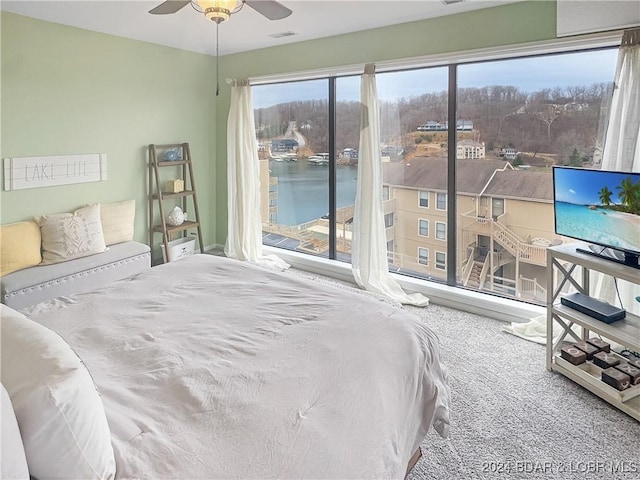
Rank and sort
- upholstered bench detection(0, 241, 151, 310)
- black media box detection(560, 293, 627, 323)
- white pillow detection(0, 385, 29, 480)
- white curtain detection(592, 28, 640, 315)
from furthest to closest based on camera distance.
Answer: upholstered bench detection(0, 241, 151, 310) < white curtain detection(592, 28, 640, 315) < black media box detection(560, 293, 627, 323) < white pillow detection(0, 385, 29, 480)

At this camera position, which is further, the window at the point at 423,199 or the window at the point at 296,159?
the window at the point at 296,159

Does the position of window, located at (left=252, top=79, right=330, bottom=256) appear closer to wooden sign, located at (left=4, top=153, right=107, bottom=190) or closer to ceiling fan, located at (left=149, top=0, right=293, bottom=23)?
wooden sign, located at (left=4, top=153, right=107, bottom=190)

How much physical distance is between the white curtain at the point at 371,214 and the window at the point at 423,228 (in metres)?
0.36

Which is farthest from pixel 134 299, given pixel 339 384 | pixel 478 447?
pixel 478 447

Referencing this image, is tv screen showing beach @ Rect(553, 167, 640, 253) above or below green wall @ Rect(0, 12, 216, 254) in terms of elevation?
below

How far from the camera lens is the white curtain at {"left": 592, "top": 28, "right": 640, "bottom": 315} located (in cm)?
271

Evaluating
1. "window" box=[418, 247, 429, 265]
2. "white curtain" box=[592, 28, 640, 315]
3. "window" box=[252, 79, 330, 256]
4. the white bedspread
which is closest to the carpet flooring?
the white bedspread

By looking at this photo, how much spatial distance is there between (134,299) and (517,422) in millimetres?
2131

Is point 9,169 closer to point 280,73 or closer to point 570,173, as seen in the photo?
point 280,73

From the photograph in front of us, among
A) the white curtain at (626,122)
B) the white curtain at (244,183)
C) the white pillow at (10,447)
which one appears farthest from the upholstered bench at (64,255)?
the white curtain at (626,122)

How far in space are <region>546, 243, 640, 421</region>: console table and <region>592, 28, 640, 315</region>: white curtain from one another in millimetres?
315

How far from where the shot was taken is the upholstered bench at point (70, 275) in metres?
3.28

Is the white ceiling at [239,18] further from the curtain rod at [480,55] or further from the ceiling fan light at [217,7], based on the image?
the ceiling fan light at [217,7]

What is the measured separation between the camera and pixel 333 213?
477cm
